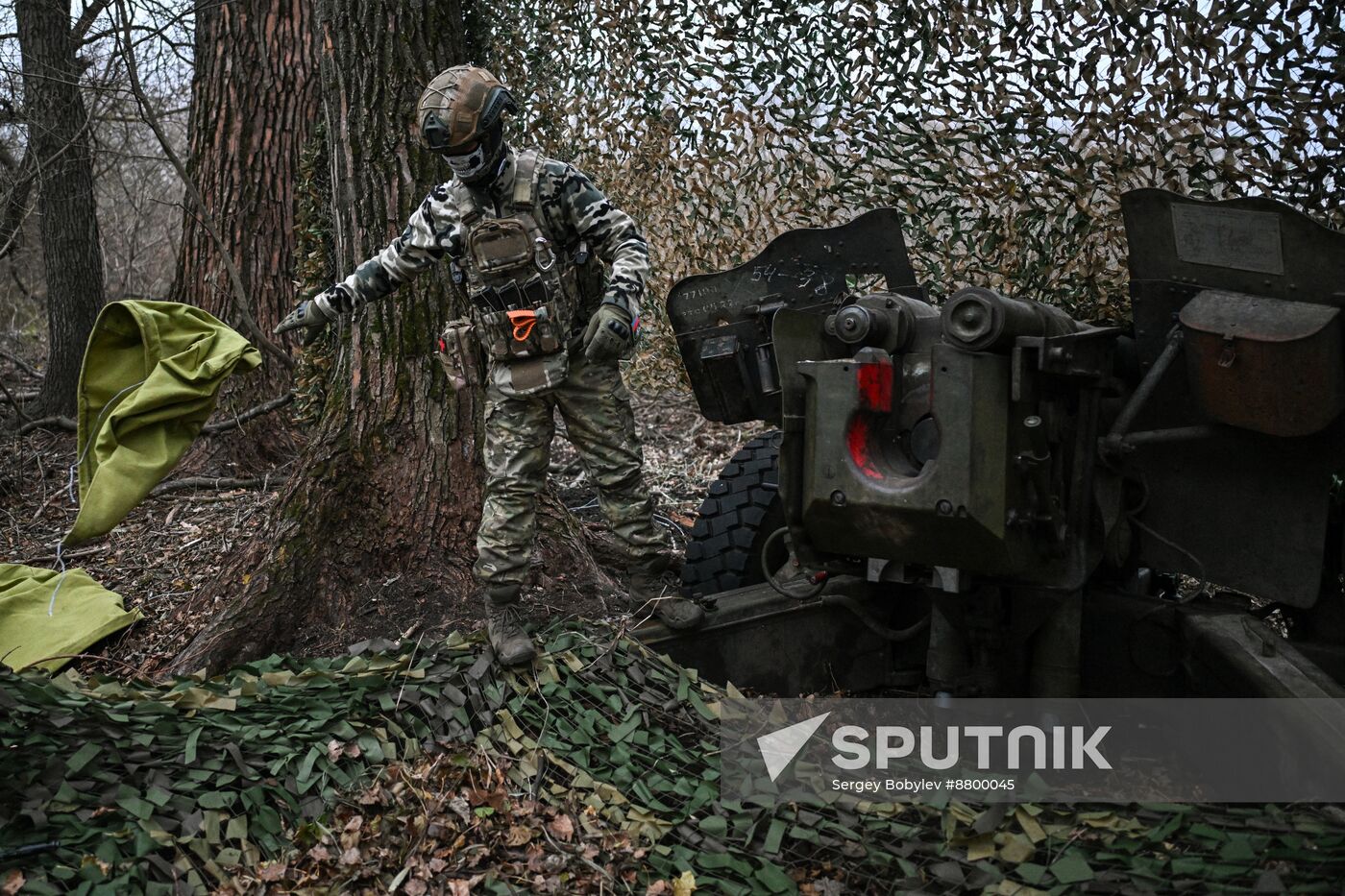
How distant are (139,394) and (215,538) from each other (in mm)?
1873

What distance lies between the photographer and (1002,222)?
15.3 ft

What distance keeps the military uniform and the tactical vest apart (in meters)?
0.02

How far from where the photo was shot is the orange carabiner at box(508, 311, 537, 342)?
403 centimetres

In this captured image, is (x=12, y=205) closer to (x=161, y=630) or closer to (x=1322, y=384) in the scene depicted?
(x=161, y=630)

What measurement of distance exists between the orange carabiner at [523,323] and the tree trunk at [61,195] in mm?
5434

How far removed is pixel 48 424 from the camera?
25.6 feet

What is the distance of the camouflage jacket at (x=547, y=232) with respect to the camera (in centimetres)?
401

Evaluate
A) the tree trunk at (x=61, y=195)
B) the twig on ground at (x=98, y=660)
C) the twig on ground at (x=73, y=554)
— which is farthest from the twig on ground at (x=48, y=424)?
the twig on ground at (x=98, y=660)

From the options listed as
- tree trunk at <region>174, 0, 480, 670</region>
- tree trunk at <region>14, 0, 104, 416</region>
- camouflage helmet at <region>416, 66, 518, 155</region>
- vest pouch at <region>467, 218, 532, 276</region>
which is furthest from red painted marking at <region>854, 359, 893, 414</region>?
tree trunk at <region>14, 0, 104, 416</region>

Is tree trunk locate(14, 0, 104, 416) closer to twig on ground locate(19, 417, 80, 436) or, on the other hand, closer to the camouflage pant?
twig on ground locate(19, 417, 80, 436)

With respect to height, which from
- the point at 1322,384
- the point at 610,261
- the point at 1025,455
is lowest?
the point at 1025,455

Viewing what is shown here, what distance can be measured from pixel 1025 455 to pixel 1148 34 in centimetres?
197

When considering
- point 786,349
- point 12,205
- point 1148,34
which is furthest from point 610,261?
point 12,205

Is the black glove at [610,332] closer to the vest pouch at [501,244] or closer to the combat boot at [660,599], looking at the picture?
the vest pouch at [501,244]
